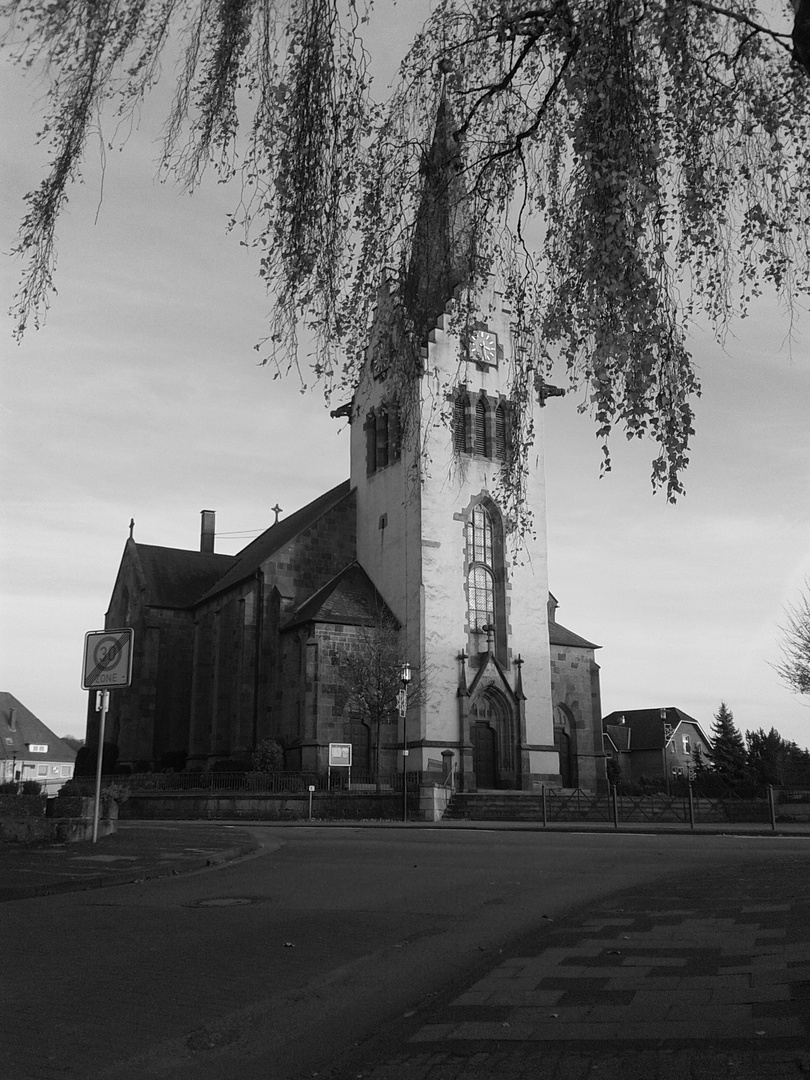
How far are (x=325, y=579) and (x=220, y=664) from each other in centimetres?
663

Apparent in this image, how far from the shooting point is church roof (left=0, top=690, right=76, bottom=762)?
86.4 m

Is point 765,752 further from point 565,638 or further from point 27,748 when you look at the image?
point 27,748

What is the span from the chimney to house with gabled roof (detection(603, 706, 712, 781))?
35648 millimetres

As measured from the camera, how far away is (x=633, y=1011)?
496 cm

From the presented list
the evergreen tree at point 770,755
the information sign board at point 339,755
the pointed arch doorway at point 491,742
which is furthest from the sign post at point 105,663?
the evergreen tree at point 770,755

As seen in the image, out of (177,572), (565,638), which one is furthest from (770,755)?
(177,572)

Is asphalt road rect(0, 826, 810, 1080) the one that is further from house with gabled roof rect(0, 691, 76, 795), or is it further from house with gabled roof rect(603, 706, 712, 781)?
house with gabled roof rect(0, 691, 76, 795)

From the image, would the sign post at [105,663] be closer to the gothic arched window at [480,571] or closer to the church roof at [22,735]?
the gothic arched window at [480,571]

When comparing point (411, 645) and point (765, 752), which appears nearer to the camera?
point (411, 645)

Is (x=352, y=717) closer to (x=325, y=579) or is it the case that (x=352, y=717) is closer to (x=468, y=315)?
(x=325, y=579)

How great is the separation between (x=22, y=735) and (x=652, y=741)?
172 ft

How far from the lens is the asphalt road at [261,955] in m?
4.74

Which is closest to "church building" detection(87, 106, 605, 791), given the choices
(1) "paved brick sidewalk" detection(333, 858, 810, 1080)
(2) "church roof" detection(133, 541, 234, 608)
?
(2) "church roof" detection(133, 541, 234, 608)

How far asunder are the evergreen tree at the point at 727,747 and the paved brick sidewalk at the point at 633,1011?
4956 centimetres
